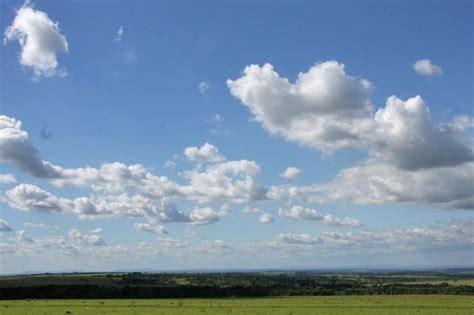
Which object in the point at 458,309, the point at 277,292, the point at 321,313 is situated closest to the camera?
the point at 321,313

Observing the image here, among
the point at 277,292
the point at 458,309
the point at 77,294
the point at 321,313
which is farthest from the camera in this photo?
the point at 277,292

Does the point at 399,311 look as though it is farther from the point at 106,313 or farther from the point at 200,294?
the point at 200,294

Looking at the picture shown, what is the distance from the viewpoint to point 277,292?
13850 centimetres

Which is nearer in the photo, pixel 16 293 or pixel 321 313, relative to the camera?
pixel 321 313

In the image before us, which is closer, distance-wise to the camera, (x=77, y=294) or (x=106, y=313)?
(x=106, y=313)

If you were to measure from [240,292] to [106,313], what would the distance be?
72414 millimetres

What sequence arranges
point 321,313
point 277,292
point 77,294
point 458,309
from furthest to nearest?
point 277,292 < point 77,294 < point 458,309 < point 321,313

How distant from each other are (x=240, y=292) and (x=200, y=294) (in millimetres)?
10020

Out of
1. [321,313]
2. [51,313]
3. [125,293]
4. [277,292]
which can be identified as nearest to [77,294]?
[125,293]

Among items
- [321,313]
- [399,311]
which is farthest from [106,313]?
[399,311]

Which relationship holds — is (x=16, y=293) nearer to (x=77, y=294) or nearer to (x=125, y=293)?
(x=77, y=294)

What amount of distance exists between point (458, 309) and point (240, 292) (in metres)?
72.2

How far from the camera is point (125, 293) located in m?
129

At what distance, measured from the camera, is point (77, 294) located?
128250mm
